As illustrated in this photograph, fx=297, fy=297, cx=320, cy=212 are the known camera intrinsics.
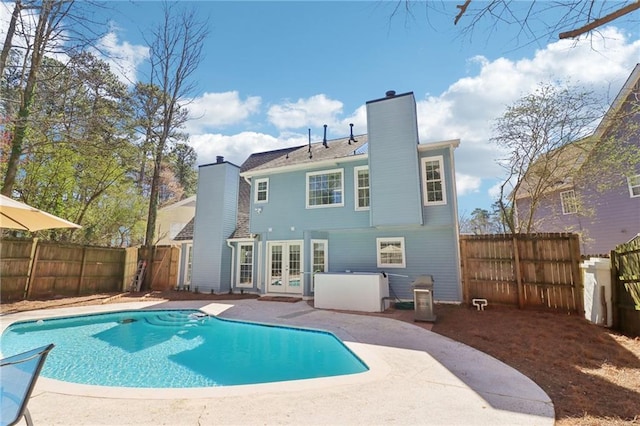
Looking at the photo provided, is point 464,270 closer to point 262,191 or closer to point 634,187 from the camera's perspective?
point 262,191

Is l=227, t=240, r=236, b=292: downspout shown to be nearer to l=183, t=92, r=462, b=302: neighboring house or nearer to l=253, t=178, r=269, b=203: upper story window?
l=183, t=92, r=462, b=302: neighboring house

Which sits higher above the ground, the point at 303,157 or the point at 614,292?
the point at 303,157

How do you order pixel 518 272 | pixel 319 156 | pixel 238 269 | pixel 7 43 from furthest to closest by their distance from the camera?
pixel 238 269, pixel 319 156, pixel 7 43, pixel 518 272

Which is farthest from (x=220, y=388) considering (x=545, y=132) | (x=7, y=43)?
(x=545, y=132)

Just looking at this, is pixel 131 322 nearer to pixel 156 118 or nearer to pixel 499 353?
pixel 499 353

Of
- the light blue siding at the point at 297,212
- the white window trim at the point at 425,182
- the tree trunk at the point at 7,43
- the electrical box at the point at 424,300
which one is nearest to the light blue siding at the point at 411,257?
the light blue siding at the point at 297,212

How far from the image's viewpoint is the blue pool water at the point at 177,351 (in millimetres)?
4828

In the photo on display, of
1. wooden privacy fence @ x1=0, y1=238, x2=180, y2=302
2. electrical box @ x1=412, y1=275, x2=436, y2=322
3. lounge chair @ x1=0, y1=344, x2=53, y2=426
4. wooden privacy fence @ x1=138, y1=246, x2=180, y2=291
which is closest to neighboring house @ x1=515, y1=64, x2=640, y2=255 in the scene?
electrical box @ x1=412, y1=275, x2=436, y2=322

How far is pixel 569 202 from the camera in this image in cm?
1437

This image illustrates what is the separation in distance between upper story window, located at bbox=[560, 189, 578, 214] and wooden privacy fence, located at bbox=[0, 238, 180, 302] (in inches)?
760

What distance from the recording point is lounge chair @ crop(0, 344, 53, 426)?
88.7 inches

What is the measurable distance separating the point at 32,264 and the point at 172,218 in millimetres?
11537

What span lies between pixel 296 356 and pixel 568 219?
1778 centimetres

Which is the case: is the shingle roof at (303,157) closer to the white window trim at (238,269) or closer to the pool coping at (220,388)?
the white window trim at (238,269)
